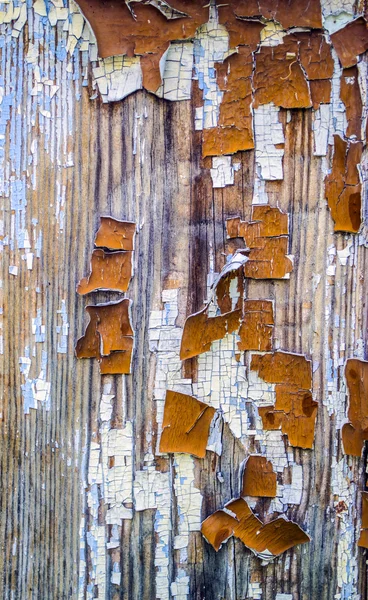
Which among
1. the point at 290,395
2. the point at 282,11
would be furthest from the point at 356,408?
the point at 282,11

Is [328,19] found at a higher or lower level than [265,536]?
higher

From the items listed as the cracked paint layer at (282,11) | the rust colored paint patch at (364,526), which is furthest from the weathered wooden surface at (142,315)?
the cracked paint layer at (282,11)

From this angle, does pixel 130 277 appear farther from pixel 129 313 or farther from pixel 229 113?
pixel 229 113

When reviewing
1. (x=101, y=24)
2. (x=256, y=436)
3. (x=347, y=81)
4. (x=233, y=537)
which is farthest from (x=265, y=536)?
(x=101, y=24)

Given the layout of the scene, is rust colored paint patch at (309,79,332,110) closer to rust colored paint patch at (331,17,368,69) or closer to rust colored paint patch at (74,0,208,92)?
rust colored paint patch at (331,17,368,69)

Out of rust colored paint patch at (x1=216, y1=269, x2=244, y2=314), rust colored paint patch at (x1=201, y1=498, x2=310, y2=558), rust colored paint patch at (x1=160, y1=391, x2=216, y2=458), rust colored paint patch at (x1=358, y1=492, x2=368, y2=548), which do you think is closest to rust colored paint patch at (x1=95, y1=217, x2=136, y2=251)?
rust colored paint patch at (x1=216, y1=269, x2=244, y2=314)
